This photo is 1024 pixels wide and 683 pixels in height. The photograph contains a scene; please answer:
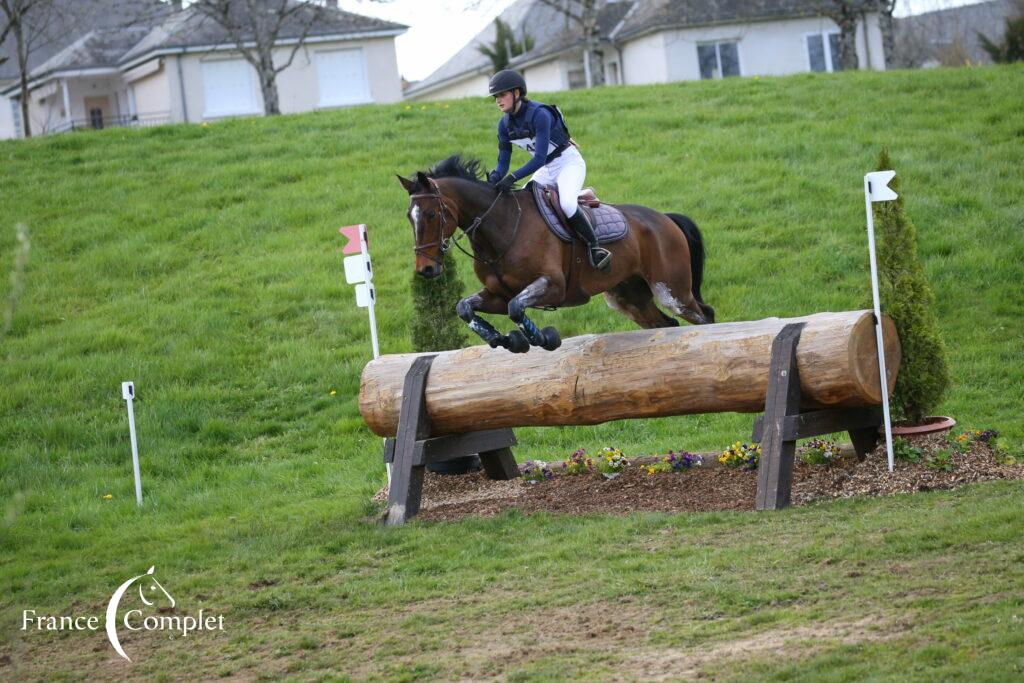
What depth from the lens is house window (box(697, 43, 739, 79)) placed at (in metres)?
33.4

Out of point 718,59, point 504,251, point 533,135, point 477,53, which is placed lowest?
point 504,251

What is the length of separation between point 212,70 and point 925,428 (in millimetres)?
29588

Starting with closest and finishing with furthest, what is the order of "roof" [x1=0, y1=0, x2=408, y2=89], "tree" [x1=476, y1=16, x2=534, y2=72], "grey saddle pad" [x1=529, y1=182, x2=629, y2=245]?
1. "grey saddle pad" [x1=529, y1=182, x2=629, y2=245]
2. "roof" [x1=0, y1=0, x2=408, y2=89]
3. "tree" [x1=476, y1=16, x2=534, y2=72]

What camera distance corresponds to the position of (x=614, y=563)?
615 cm

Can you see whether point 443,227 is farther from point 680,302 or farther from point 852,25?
point 852,25

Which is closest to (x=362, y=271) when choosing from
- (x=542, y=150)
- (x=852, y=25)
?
(x=542, y=150)

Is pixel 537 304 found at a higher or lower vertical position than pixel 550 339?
higher

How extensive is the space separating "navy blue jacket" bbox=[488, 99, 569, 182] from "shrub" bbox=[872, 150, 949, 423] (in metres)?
2.44

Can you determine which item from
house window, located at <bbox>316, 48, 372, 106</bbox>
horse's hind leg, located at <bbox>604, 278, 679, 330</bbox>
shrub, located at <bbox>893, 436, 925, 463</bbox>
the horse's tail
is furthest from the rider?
house window, located at <bbox>316, 48, 372, 106</bbox>

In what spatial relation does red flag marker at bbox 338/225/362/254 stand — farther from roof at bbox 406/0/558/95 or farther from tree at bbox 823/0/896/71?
roof at bbox 406/0/558/95

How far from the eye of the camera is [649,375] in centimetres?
748

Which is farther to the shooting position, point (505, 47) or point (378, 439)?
point (505, 47)

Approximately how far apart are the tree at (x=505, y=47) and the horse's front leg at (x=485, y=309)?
28232 millimetres

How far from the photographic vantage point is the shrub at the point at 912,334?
777 cm
